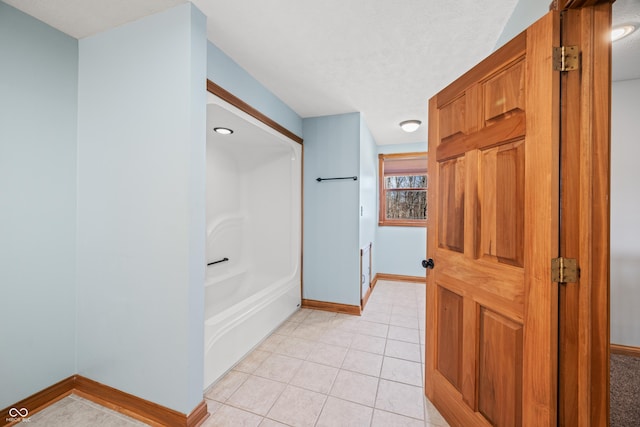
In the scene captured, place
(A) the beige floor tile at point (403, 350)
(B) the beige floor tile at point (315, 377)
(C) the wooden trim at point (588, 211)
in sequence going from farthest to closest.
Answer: (A) the beige floor tile at point (403, 350), (B) the beige floor tile at point (315, 377), (C) the wooden trim at point (588, 211)

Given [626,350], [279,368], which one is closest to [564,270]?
[279,368]

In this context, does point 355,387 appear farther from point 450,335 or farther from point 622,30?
point 622,30

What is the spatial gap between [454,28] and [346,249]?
2.23m

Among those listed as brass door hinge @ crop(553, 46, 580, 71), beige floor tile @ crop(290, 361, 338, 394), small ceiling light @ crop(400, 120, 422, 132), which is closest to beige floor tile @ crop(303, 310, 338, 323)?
beige floor tile @ crop(290, 361, 338, 394)

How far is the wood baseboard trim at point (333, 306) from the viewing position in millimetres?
2984

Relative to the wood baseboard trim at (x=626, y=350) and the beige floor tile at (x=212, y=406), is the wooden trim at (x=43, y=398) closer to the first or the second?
the beige floor tile at (x=212, y=406)

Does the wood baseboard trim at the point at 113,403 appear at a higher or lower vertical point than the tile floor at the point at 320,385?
higher

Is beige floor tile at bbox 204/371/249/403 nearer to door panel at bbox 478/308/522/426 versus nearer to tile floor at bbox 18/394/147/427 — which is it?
tile floor at bbox 18/394/147/427

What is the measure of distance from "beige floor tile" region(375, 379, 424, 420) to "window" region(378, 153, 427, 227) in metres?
3.02

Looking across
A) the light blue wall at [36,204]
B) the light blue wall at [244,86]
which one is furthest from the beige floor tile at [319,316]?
the light blue wall at [244,86]

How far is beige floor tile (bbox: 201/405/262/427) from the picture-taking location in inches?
56.7

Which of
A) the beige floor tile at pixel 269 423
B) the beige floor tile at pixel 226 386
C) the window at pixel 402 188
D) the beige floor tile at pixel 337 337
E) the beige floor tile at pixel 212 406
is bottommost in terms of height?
the beige floor tile at pixel 226 386

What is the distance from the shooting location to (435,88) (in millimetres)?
2422

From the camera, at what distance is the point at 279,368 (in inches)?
76.9
